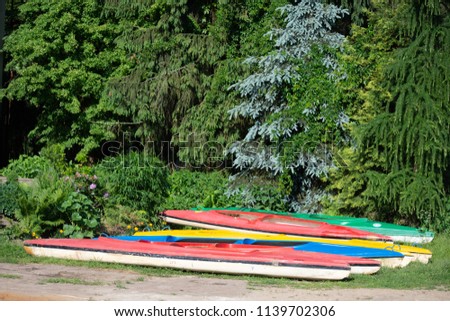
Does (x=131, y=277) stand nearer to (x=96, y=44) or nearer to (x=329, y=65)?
(x=329, y=65)

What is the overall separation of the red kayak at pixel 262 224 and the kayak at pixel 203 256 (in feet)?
5.05

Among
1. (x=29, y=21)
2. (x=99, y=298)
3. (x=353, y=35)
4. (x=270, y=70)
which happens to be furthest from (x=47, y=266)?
(x=29, y=21)

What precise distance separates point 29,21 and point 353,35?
8.95m

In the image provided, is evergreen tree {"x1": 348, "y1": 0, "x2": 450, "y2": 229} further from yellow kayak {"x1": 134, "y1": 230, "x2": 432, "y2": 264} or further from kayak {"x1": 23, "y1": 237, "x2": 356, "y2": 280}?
kayak {"x1": 23, "y1": 237, "x2": 356, "y2": 280}

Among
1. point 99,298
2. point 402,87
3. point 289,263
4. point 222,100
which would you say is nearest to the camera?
point 99,298

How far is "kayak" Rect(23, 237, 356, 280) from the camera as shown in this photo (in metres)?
10.0

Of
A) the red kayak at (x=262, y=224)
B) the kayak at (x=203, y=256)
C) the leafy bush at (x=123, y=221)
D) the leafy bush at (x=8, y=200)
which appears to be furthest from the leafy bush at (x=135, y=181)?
the kayak at (x=203, y=256)

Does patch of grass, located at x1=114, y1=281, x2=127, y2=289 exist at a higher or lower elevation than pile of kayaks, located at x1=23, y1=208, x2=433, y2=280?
lower

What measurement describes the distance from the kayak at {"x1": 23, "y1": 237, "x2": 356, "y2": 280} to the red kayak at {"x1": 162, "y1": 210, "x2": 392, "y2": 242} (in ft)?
5.05

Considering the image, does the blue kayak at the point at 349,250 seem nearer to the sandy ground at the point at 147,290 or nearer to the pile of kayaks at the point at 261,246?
the pile of kayaks at the point at 261,246

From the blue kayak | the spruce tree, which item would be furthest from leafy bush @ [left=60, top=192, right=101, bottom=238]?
the spruce tree

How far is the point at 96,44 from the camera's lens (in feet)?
63.3

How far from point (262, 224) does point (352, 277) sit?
3007 mm

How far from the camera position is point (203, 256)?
10.5 m
